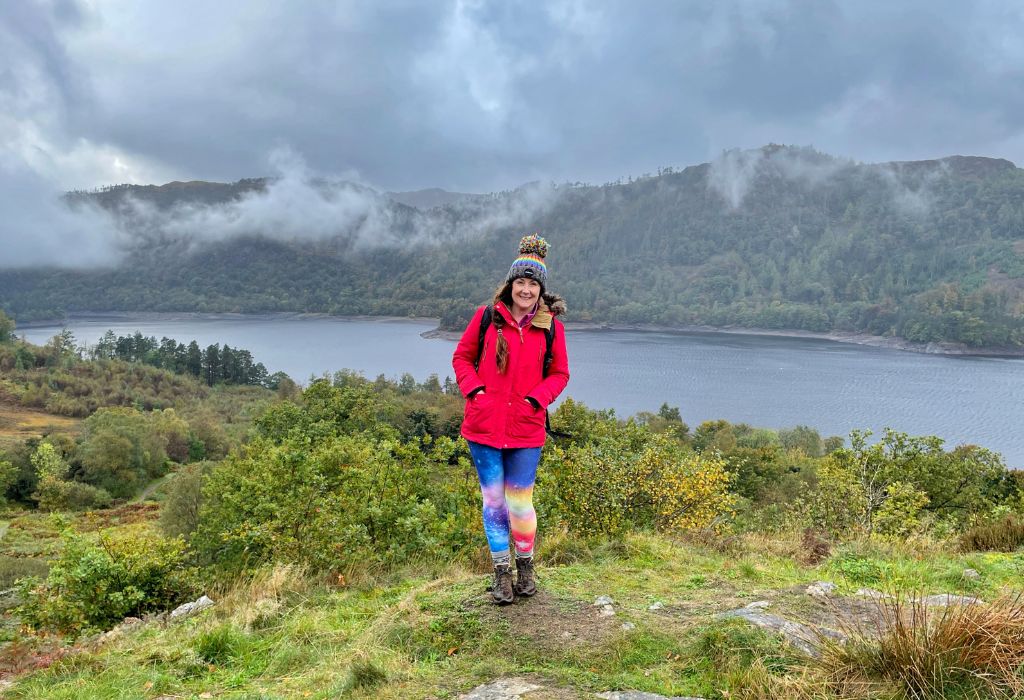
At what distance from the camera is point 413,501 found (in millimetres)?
7297

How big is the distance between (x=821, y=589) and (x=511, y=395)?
257 centimetres

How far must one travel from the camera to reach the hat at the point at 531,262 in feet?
13.0

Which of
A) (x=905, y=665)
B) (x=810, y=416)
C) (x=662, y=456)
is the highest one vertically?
(x=905, y=665)

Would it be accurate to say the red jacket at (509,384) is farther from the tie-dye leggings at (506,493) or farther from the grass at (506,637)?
the grass at (506,637)

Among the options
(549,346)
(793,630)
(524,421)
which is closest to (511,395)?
(524,421)

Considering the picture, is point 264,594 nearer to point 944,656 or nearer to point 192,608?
point 192,608

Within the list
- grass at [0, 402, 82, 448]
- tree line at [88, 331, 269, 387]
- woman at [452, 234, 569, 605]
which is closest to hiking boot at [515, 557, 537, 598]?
woman at [452, 234, 569, 605]

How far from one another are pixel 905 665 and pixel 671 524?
6.41 metres

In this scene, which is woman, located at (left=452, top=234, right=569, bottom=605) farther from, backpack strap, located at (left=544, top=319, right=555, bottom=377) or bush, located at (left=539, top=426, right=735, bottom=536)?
bush, located at (left=539, top=426, right=735, bottom=536)

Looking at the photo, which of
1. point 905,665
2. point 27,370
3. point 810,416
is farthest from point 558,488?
point 27,370

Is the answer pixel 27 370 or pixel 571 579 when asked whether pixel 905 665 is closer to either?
pixel 571 579

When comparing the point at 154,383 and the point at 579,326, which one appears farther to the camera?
the point at 579,326

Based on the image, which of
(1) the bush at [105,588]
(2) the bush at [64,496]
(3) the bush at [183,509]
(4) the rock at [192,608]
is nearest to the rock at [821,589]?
(4) the rock at [192,608]

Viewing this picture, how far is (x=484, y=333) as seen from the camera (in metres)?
4.04
